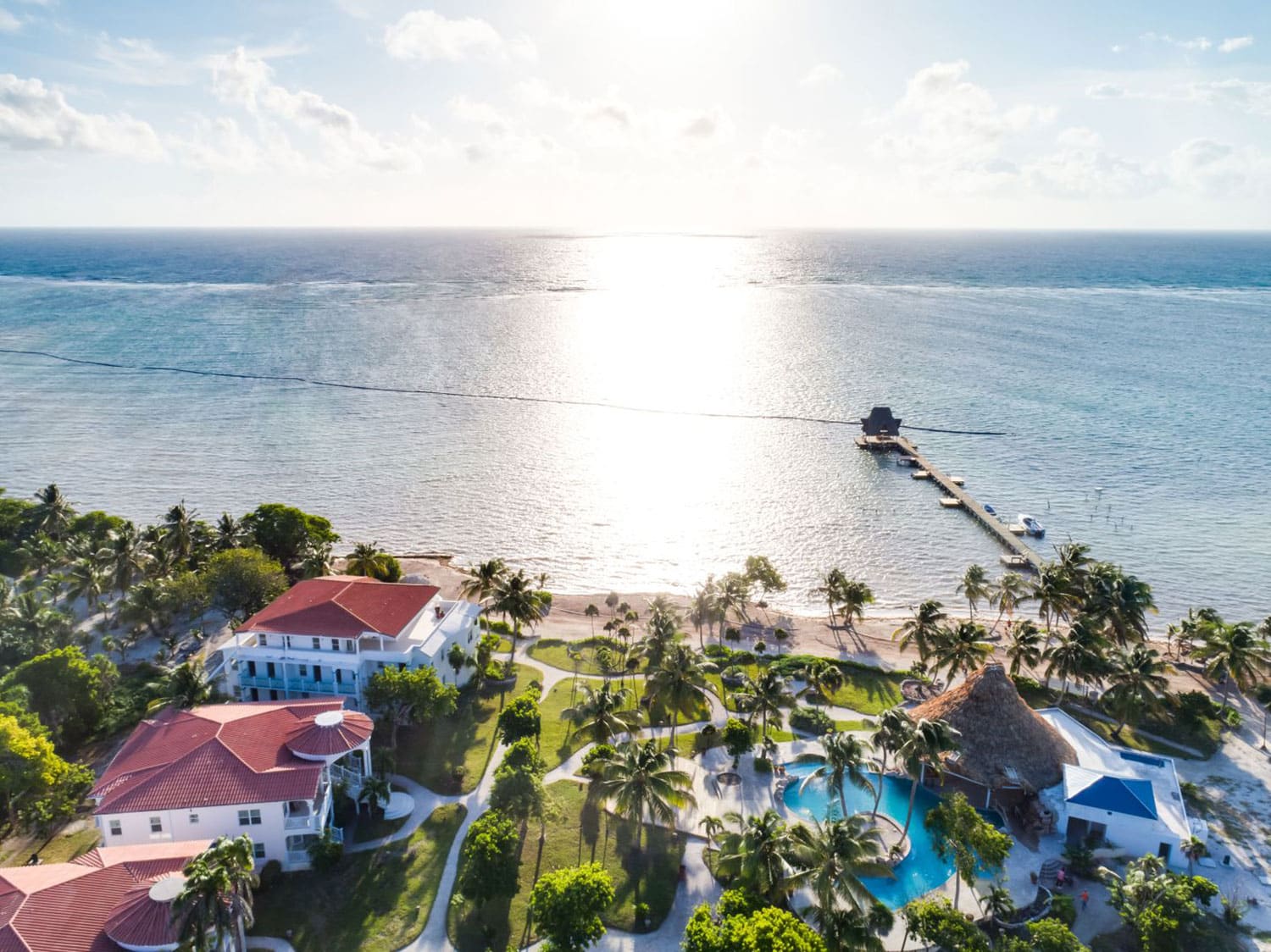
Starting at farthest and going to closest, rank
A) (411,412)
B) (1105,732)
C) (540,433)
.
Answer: (411,412) < (540,433) < (1105,732)

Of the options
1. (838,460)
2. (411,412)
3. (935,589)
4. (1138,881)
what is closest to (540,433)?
(411,412)

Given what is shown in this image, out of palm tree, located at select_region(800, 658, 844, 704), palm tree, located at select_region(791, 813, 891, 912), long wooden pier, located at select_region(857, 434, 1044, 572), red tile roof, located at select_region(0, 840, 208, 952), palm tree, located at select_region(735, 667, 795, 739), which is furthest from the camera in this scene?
long wooden pier, located at select_region(857, 434, 1044, 572)

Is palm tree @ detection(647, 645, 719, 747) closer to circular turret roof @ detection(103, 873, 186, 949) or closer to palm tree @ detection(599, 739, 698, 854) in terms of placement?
palm tree @ detection(599, 739, 698, 854)

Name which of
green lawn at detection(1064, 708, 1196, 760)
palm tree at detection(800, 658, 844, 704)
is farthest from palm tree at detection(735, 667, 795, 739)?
green lawn at detection(1064, 708, 1196, 760)

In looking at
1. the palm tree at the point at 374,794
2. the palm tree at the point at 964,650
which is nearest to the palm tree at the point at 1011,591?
the palm tree at the point at 964,650

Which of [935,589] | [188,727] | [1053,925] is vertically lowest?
[935,589]

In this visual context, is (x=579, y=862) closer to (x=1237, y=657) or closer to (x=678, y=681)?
(x=678, y=681)

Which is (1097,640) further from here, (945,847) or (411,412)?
(411,412)
